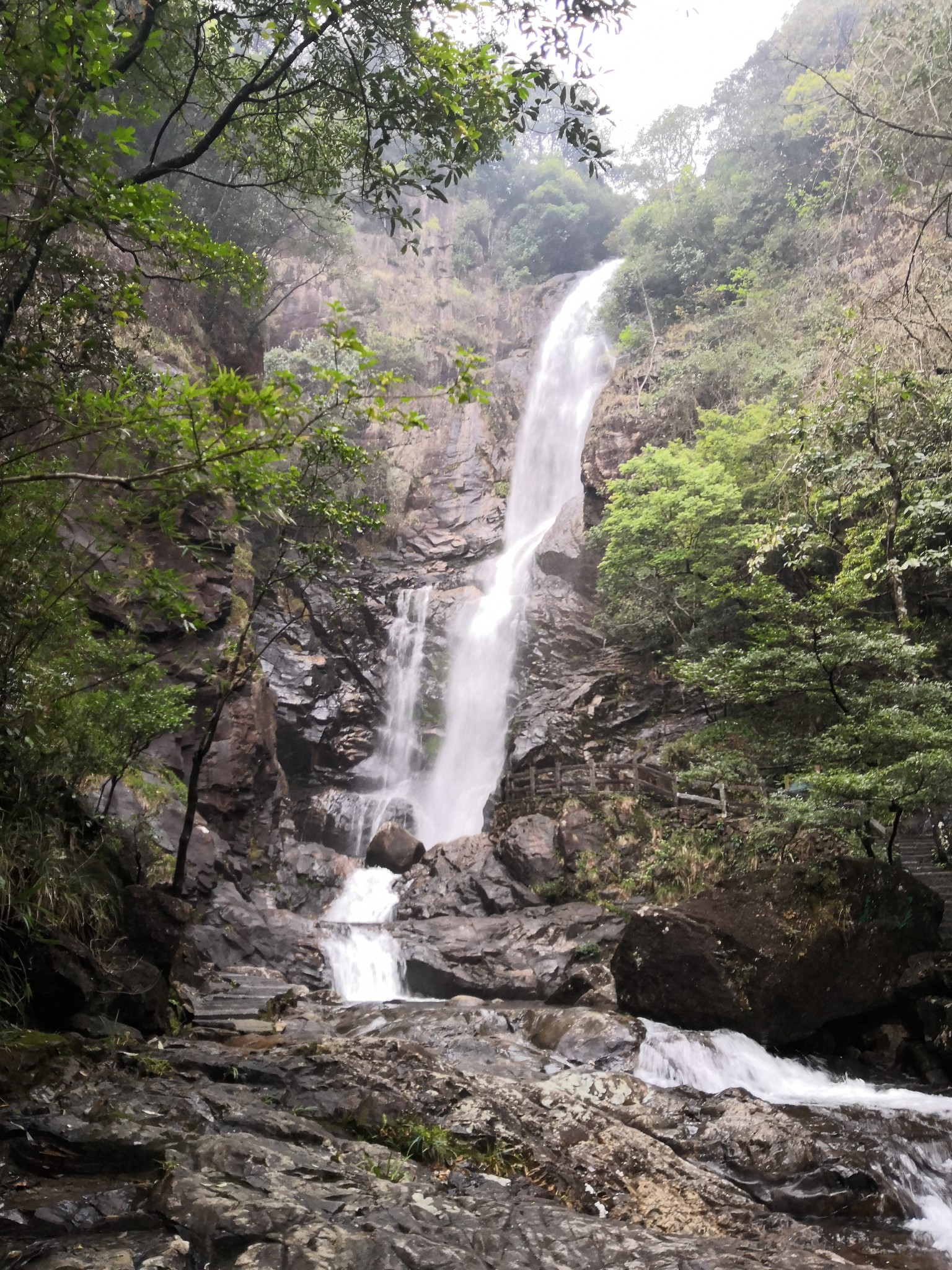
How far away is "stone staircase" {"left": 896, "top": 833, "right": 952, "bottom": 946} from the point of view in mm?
9953

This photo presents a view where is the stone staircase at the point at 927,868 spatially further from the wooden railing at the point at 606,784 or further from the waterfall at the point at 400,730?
the waterfall at the point at 400,730

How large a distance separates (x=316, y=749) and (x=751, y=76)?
105 feet

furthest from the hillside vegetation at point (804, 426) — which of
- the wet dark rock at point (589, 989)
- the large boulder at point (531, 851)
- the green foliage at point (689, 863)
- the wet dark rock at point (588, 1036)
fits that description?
the large boulder at point (531, 851)

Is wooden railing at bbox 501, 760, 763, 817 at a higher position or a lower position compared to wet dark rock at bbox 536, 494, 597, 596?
lower

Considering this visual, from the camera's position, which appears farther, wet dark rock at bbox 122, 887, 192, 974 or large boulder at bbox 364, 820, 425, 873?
large boulder at bbox 364, 820, 425, 873

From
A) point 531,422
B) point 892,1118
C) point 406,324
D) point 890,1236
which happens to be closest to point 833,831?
point 892,1118

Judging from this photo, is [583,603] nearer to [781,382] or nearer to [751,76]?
[781,382]

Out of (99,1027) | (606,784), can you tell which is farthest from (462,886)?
(99,1027)

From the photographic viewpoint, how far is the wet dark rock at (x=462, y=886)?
46.6 feet

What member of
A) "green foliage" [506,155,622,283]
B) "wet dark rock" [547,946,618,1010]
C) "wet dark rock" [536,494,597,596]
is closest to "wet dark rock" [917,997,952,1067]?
"wet dark rock" [547,946,618,1010]

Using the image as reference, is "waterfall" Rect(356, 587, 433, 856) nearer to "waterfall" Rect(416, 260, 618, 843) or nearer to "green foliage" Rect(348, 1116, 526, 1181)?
"waterfall" Rect(416, 260, 618, 843)

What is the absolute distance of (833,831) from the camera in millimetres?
9242

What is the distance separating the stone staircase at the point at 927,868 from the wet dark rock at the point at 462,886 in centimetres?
622

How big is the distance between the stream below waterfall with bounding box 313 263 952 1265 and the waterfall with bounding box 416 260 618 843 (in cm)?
4
